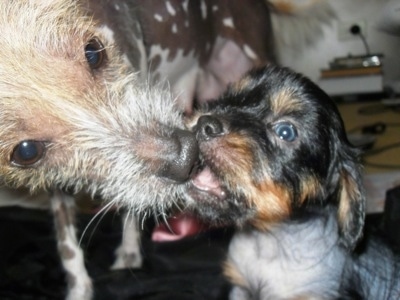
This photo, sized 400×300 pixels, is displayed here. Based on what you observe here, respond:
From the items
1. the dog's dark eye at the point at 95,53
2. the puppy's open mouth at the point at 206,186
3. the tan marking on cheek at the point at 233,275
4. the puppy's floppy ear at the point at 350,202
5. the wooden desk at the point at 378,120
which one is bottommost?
the wooden desk at the point at 378,120

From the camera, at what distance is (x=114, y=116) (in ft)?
4.06

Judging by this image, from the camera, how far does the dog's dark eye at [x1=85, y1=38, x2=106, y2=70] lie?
1.28 meters

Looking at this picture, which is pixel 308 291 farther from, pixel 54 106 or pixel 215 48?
pixel 215 48

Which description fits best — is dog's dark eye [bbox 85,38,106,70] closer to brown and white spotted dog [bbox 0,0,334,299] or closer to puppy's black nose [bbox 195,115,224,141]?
brown and white spotted dog [bbox 0,0,334,299]

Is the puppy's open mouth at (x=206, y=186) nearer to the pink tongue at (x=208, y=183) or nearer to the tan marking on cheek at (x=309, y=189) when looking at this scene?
the pink tongue at (x=208, y=183)

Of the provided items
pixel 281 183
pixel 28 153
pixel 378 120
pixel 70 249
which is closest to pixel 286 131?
pixel 281 183

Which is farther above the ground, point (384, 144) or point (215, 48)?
point (215, 48)

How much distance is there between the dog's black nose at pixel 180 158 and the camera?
3.54ft

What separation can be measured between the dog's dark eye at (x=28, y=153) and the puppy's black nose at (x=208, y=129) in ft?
1.04

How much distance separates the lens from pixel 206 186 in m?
1.18

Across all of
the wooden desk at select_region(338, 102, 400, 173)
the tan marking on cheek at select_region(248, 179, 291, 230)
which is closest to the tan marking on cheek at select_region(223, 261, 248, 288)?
the tan marking on cheek at select_region(248, 179, 291, 230)

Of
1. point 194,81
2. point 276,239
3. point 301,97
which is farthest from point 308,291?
point 194,81

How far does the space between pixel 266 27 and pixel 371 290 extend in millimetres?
1245

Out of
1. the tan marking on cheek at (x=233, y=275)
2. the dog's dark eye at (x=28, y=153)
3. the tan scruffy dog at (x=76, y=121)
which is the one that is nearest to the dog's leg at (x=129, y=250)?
the tan marking on cheek at (x=233, y=275)
